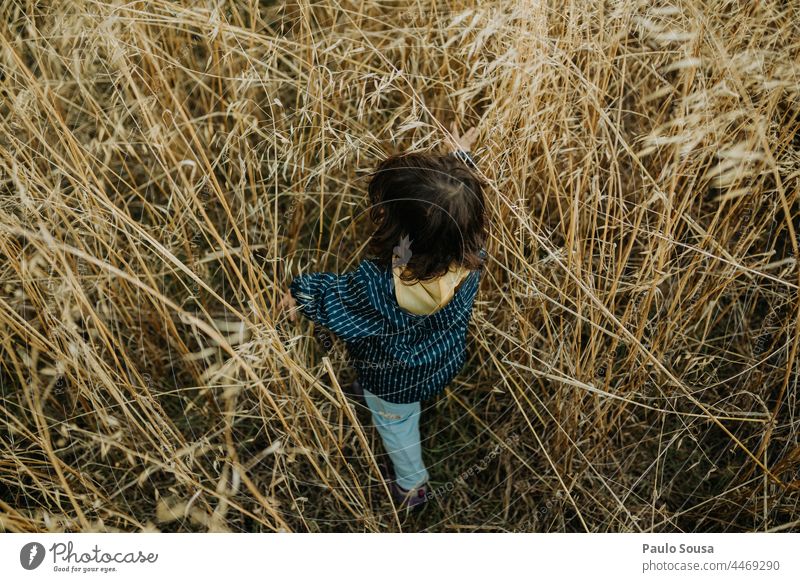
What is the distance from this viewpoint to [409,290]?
0.83m

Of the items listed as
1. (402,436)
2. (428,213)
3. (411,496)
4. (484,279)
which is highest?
(428,213)

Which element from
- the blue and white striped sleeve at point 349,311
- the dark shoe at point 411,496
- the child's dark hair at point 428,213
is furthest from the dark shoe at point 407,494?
the child's dark hair at point 428,213

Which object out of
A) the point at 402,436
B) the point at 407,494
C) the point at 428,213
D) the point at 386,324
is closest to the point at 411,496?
the point at 407,494

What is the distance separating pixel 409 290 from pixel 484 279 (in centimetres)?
23

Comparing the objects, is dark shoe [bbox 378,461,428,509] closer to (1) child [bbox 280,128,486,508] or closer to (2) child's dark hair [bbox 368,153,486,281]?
(1) child [bbox 280,128,486,508]

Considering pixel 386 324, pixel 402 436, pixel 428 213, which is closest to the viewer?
pixel 428 213

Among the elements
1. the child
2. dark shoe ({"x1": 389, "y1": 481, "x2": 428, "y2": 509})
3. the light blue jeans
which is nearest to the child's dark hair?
the child

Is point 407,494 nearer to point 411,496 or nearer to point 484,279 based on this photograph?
point 411,496

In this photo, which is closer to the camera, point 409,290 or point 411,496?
point 409,290

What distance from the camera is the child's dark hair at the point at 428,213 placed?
755 mm

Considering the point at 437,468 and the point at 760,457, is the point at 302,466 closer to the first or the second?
the point at 437,468
